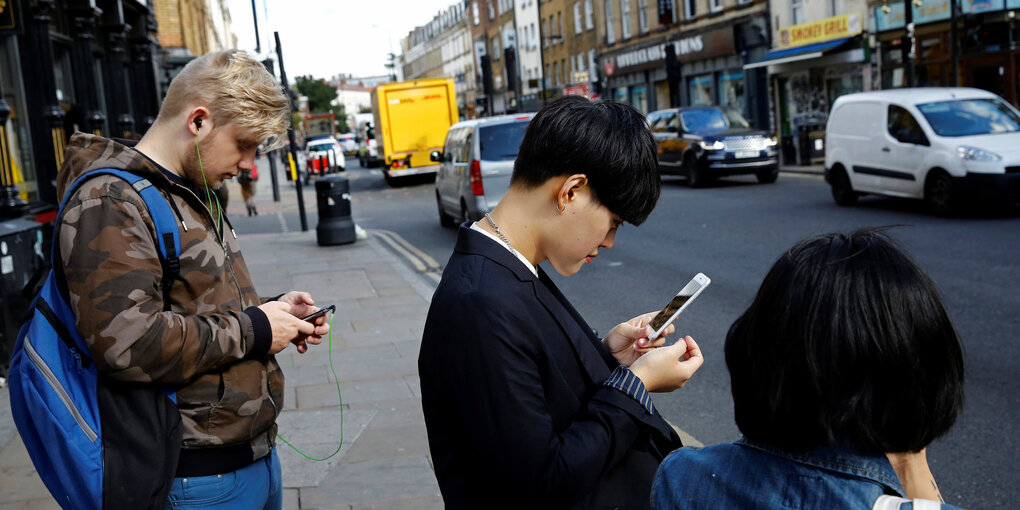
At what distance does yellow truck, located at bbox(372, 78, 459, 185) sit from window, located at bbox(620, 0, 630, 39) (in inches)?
602

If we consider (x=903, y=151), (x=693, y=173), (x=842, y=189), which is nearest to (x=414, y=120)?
(x=693, y=173)

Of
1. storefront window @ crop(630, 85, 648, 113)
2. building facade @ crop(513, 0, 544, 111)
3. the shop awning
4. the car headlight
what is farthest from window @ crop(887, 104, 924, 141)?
building facade @ crop(513, 0, 544, 111)

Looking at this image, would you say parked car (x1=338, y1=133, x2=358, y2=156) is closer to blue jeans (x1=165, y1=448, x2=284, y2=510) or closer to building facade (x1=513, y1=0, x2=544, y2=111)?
building facade (x1=513, y1=0, x2=544, y2=111)

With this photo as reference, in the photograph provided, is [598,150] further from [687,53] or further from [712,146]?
[687,53]

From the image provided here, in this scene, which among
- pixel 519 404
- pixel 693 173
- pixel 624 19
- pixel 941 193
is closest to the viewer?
pixel 519 404

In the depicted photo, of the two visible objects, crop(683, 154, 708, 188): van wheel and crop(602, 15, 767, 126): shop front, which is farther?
crop(602, 15, 767, 126): shop front

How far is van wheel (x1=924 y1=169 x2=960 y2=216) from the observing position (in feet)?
41.4

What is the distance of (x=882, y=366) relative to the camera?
1.29 meters

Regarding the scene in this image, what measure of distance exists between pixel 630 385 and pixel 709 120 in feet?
66.8

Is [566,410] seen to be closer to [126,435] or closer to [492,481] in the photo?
[492,481]

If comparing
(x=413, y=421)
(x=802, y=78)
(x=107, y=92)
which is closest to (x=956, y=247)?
(x=413, y=421)

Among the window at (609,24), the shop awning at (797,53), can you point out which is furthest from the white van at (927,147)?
the window at (609,24)

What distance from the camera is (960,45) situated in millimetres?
22422

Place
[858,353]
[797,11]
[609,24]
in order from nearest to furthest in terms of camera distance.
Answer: [858,353]
[797,11]
[609,24]
